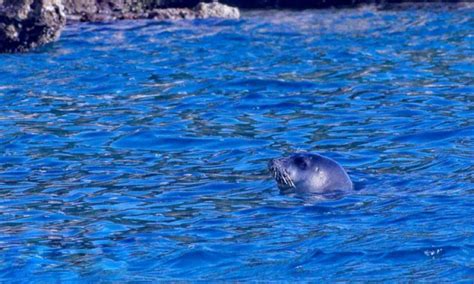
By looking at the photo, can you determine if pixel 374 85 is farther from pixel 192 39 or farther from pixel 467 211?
pixel 467 211

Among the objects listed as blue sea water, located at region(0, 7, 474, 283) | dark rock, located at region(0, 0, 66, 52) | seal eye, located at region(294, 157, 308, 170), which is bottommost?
blue sea water, located at region(0, 7, 474, 283)

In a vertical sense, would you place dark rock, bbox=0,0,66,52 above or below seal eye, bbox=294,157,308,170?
above

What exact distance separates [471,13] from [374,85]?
556 cm

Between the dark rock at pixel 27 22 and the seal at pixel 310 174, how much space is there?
719 centimetres

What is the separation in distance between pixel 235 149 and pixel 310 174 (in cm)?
161

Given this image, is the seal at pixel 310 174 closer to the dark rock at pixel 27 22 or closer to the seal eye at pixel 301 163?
the seal eye at pixel 301 163

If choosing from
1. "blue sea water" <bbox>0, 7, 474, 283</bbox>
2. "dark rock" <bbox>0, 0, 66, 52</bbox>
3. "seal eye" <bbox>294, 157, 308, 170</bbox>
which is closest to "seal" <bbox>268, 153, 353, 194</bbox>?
"seal eye" <bbox>294, 157, 308, 170</bbox>

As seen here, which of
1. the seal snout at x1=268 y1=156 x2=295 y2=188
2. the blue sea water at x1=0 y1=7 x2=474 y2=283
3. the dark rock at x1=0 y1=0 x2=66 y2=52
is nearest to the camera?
the blue sea water at x1=0 y1=7 x2=474 y2=283

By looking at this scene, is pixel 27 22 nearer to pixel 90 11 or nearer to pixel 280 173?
pixel 90 11

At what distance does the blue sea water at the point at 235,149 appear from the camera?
20.1ft

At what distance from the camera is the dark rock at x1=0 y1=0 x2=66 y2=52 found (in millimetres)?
14211

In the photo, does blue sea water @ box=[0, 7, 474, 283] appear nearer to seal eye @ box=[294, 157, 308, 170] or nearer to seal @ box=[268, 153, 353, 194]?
seal @ box=[268, 153, 353, 194]

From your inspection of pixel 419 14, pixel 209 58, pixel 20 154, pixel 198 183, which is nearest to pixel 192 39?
pixel 209 58

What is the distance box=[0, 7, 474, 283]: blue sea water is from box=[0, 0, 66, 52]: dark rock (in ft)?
1.10
